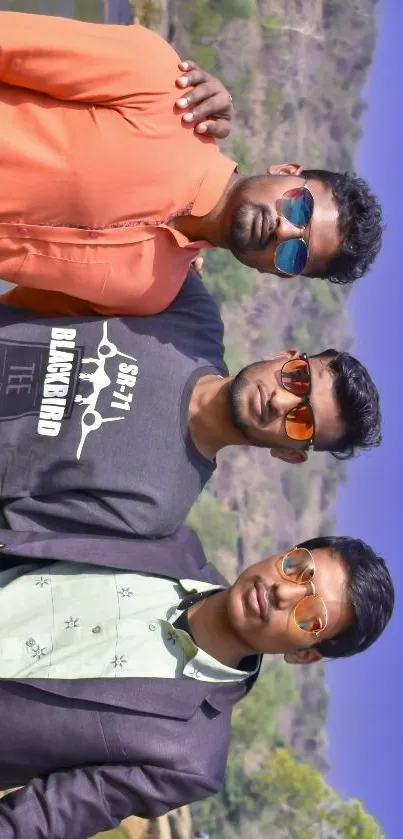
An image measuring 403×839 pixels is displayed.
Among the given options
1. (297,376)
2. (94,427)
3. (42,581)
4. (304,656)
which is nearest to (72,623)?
(42,581)

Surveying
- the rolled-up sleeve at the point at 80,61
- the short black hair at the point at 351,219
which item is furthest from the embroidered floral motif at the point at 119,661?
the rolled-up sleeve at the point at 80,61

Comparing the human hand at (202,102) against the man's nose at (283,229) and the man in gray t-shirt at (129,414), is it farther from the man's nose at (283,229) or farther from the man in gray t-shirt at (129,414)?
the man in gray t-shirt at (129,414)

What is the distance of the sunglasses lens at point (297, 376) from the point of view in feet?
9.43

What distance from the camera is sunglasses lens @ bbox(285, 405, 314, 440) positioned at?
2854mm

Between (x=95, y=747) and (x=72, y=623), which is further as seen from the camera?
(x=72, y=623)

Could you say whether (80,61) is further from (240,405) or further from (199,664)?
(199,664)

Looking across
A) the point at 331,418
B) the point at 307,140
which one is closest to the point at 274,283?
the point at 307,140

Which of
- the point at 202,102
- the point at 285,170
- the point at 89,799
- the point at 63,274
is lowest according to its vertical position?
the point at 89,799

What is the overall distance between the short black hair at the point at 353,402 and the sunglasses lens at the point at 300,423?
0.46 ft

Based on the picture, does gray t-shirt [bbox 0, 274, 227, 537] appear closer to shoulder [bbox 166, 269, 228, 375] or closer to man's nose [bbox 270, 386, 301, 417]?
shoulder [bbox 166, 269, 228, 375]

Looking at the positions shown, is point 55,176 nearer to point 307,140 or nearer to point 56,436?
point 56,436

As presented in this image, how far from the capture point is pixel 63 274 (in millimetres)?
2533

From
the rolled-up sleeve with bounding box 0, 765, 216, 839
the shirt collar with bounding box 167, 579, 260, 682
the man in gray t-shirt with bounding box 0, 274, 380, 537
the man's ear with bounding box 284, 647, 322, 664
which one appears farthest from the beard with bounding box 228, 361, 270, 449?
the rolled-up sleeve with bounding box 0, 765, 216, 839

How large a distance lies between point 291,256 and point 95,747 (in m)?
1.75
